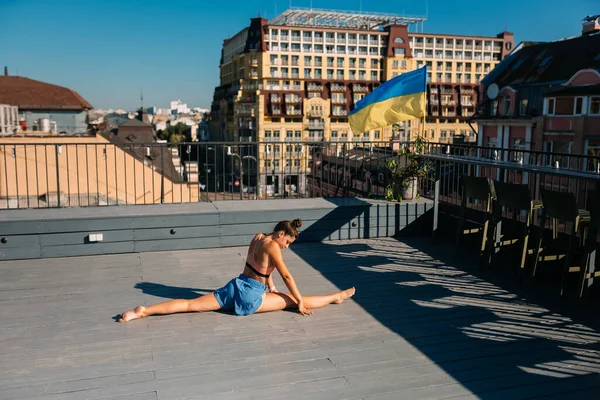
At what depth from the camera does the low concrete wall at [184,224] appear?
23.9 feet

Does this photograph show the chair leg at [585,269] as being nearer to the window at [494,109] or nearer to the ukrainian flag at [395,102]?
the ukrainian flag at [395,102]

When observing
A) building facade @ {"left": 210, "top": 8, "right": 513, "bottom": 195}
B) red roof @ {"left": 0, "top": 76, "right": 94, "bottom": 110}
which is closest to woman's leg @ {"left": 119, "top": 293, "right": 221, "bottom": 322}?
red roof @ {"left": 0, "top": 76, "right": 94, "bottom": 110}

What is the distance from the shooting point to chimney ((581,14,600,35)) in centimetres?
3862

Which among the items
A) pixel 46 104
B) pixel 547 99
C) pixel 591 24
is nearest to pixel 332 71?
pixel 591 24

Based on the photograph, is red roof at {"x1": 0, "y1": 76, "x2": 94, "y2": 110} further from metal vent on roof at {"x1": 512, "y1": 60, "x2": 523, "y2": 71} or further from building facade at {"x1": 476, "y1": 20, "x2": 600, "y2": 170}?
metal vent on roof at {"x1": 512, "y1": 60, "x2": 523, "y2": 71}

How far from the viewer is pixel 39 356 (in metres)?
4.30

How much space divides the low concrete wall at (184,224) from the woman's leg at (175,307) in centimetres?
268

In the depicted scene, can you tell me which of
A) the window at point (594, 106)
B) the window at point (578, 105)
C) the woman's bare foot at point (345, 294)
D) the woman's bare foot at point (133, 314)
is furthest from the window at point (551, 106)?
the woman's bare foot at point (133, 314)

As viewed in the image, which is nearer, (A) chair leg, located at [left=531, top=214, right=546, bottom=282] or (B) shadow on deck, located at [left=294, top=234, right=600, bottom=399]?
(B) shadow on deck, located at [left=294, top=234, right=600, bottom=399]

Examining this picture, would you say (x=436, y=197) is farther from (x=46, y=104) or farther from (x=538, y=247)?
(x=46, y=104)

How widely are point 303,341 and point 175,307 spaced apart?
1.34 meters

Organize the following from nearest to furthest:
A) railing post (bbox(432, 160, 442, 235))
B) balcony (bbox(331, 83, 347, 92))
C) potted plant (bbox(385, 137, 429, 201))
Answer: railing post (bbox(432, 160, 442, 235)) < potted plant (bbox(385, 137, 429, 201)) < balcony (bbox(331, 83, 347, 92))

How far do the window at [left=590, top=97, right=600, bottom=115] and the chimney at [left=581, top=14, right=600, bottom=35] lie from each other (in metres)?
12.4

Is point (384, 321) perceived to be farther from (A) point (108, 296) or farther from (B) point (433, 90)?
(B) point (433, 90)
